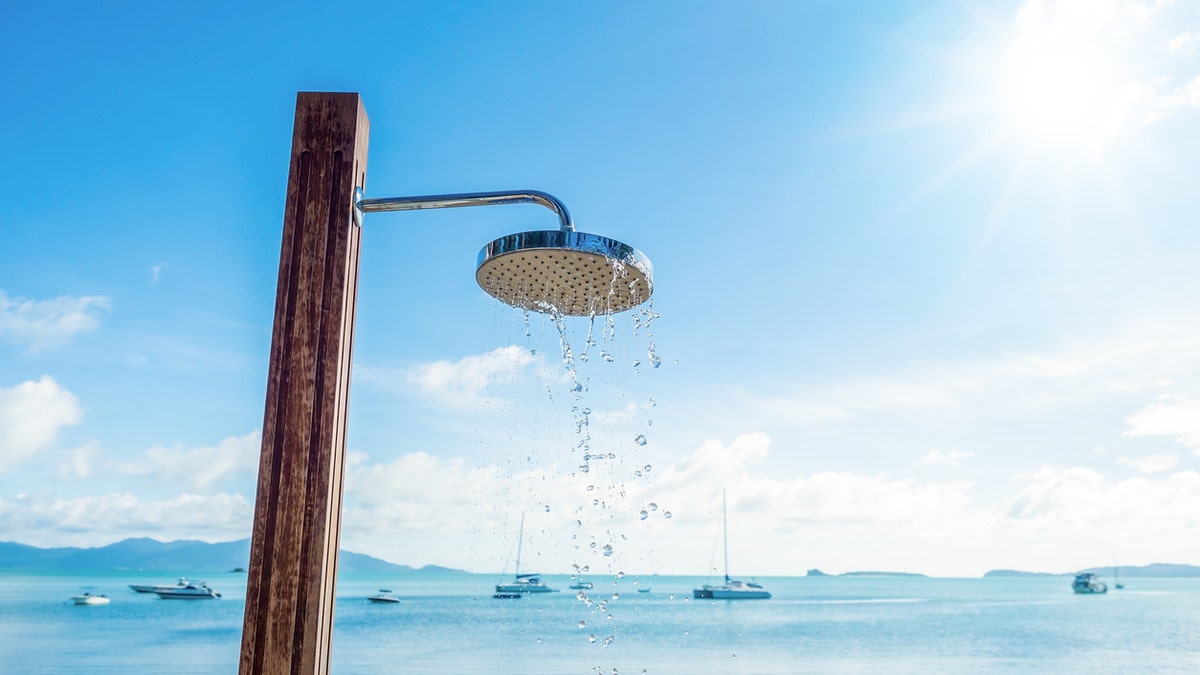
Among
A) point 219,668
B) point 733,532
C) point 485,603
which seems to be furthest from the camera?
point 733,532

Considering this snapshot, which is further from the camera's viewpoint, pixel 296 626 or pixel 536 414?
pixel 536 414

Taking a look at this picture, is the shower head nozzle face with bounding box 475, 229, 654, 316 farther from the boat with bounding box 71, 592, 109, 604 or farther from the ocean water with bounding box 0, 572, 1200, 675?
the boat with bounding box 71, 592, 109, 604

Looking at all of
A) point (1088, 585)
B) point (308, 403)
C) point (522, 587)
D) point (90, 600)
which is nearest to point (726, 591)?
point (522, 587)

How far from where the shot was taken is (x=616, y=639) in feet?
101

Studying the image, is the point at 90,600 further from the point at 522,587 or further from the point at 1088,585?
the point at 1088,585

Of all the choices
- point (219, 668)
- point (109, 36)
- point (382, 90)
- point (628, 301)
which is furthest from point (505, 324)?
point (219, 668)

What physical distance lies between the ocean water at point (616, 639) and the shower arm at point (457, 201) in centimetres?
1463

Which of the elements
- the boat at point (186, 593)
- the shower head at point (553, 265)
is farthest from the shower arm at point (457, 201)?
the boat at point (186, 593)

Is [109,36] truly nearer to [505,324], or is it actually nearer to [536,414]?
[536,414]

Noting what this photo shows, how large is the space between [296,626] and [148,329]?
65.9 ft

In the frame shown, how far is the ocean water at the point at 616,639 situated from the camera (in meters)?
24.3

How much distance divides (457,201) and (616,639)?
31.1m

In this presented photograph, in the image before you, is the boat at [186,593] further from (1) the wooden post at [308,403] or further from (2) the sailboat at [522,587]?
(1) the wooden post at [308,403]

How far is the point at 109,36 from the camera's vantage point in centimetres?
705
